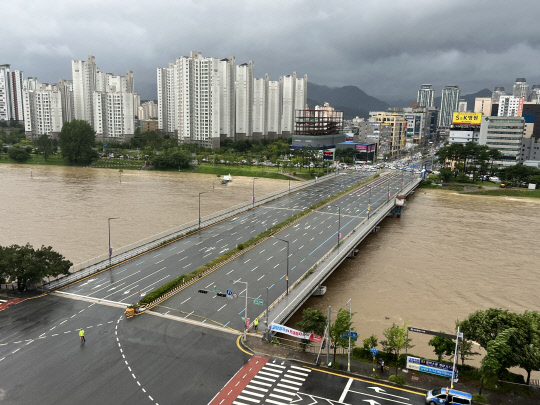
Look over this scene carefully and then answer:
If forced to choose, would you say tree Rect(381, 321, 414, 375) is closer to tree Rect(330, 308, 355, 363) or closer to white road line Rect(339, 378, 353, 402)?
tree Rect(330, 308, 355, 363)

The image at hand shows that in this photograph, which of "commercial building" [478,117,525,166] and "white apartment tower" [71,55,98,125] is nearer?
"commercial building" [478,117,525,166]

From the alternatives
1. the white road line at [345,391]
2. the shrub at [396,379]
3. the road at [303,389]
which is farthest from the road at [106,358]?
the shrub at [396,379]

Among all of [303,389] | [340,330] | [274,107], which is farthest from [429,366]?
[274,107]

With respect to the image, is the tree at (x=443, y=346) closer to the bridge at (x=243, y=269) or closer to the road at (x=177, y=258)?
the bridge at (x=243, y=269)

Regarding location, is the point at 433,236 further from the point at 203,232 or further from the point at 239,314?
the point at 239,314

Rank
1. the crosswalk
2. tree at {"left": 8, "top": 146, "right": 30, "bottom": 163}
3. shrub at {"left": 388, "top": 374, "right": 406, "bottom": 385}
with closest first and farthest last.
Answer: the crosswalk, shrub at {"left": 388, "top": 374, "right": 406, "bottom": 385}, tree at {"left": 8, "top": 146, "right": 30, "bottom": 163}

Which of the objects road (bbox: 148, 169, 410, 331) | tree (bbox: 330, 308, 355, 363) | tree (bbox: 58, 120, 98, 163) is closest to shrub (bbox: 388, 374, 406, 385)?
tree (bbox: 330, 308, 355, 363)

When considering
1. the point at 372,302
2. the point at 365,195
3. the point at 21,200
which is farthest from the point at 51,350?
the point at 365,195

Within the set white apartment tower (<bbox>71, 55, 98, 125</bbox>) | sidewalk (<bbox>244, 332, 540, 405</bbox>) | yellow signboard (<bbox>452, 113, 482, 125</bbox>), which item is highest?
white apartment tower (<bbox>71, 55, 98, 125</bbox>)
